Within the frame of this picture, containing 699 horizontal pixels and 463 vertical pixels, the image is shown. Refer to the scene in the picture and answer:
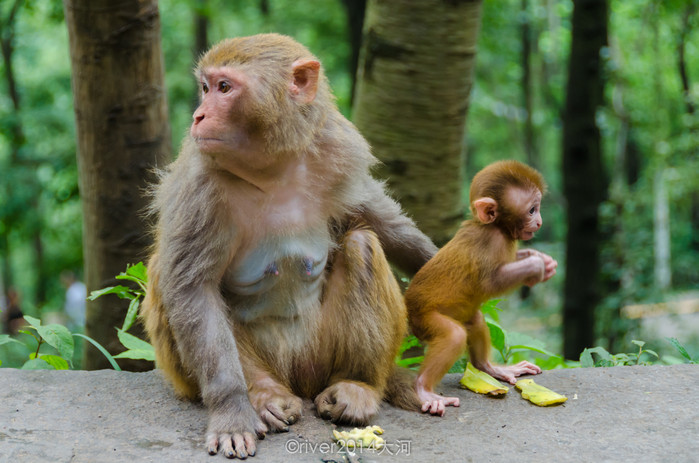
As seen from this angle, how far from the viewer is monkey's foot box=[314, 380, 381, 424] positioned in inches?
136

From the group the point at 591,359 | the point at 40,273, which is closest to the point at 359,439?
the point at 591,359

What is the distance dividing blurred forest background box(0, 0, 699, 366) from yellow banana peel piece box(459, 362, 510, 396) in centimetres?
160

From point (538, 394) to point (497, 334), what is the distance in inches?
39.1

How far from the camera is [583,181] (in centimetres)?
793

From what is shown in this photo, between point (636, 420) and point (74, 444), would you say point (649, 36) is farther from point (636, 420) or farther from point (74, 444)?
point (74, 444)

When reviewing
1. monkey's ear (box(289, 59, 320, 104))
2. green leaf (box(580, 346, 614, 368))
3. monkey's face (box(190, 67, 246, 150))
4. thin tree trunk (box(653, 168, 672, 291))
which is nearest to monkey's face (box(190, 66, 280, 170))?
monkey's face (box(190, 67, 246, 150))

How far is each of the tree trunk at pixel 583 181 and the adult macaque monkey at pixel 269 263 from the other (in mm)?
4574

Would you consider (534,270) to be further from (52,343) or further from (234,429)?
(52,343)

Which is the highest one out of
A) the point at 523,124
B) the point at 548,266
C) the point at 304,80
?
the point at 304,80

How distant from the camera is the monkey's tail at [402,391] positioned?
12.3 feet

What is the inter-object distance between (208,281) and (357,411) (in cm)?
94

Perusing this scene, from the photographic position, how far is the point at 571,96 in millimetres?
8070

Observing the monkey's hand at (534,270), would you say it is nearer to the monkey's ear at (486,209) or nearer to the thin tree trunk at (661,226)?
the monkey's ear at (486,209)

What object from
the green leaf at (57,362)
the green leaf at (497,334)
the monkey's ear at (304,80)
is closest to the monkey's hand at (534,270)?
the green leaf at (497,334)
